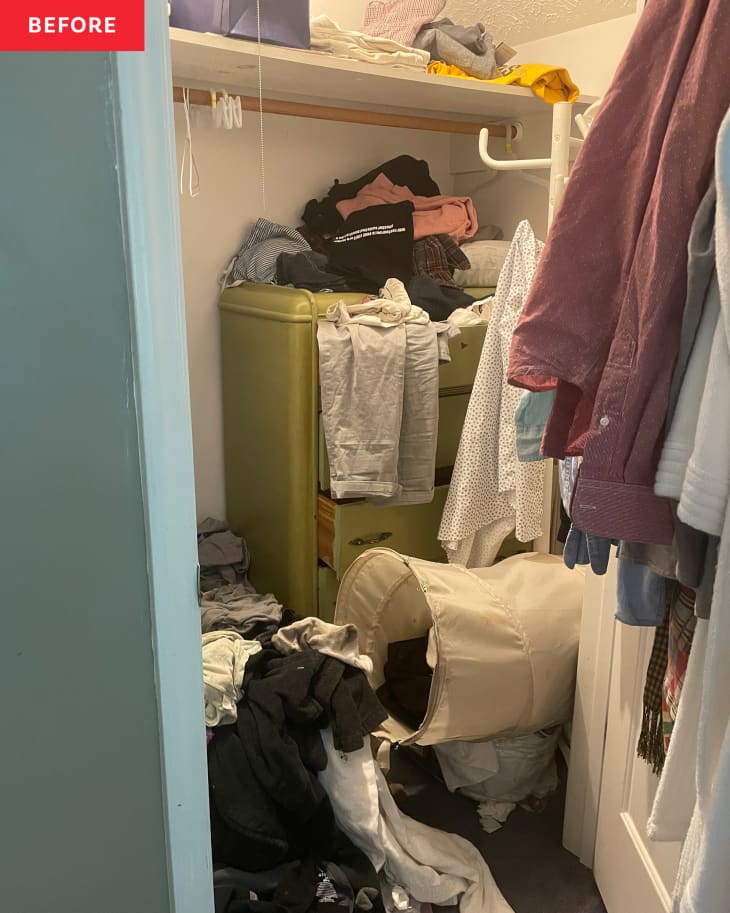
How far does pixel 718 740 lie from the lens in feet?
2.64

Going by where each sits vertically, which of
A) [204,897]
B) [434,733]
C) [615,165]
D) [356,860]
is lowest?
[356,860]

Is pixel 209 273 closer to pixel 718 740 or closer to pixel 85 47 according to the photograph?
pixel 85 47

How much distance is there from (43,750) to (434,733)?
0.99 m

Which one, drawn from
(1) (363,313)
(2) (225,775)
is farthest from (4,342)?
(1) (363,313)

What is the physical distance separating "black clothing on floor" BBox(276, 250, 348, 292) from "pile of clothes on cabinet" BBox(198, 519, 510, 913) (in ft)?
3.29

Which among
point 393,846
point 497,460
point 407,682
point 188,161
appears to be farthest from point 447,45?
point 393,846

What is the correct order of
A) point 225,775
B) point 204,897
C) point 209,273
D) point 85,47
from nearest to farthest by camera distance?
point 85,47, point 204,897, point 225,775, point 209,273

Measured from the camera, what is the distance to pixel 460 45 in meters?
2.26

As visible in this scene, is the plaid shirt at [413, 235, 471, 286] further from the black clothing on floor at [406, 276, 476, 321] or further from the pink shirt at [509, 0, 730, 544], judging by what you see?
the pink shirt at [509, 0, 730, 544]

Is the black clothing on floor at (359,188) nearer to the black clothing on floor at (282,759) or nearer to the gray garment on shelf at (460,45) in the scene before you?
the gray garment on shelf at (460,45)

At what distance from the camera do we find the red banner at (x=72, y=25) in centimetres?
65

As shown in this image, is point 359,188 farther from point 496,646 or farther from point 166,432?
point 166,432

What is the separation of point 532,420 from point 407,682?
3.58 ft

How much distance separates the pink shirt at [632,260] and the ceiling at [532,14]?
172cm
